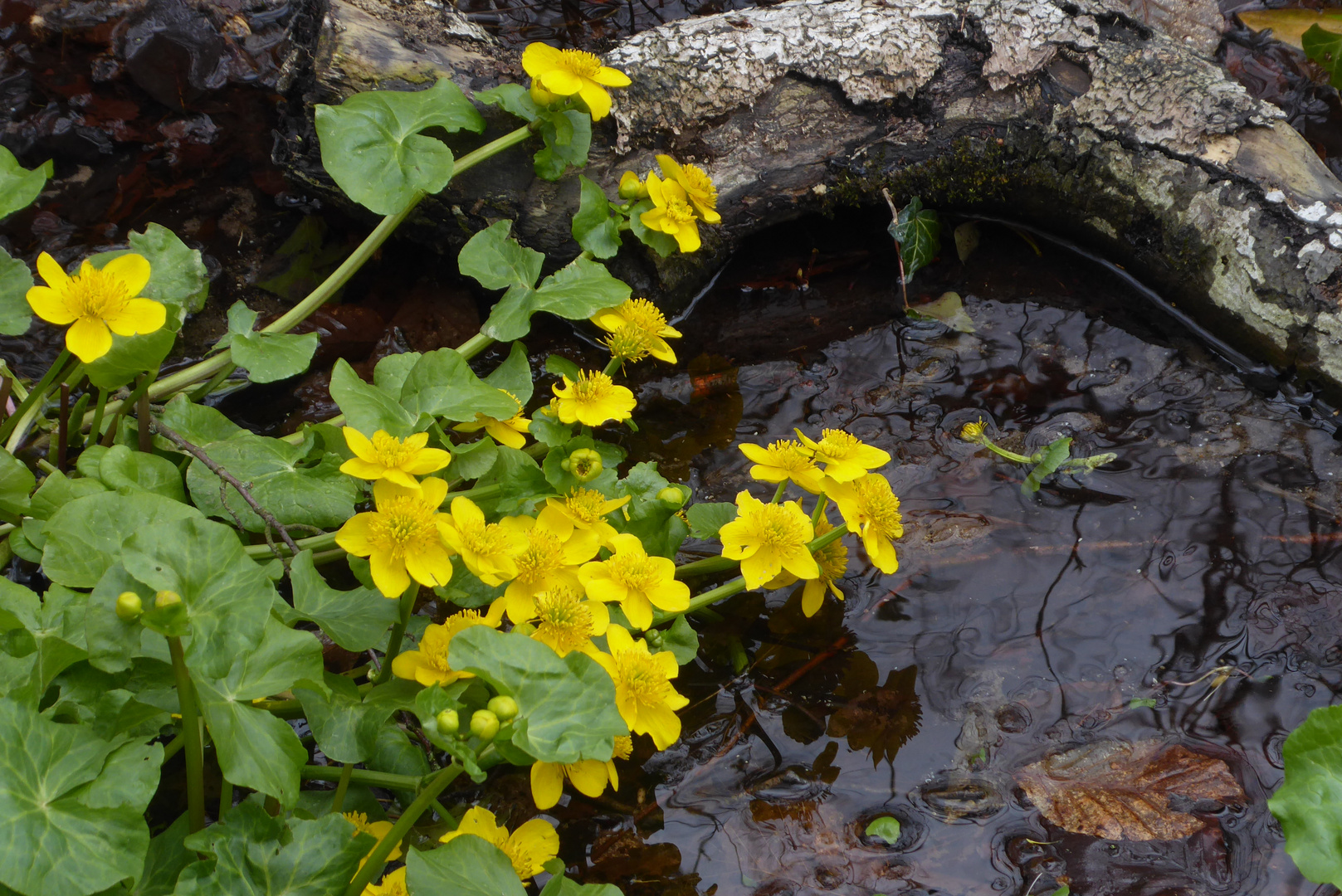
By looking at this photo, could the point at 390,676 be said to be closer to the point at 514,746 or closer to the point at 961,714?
the point at 514,746

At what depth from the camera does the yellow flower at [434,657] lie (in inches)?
58.4

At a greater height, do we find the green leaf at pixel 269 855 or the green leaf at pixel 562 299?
the green leaf at pixel 562 299

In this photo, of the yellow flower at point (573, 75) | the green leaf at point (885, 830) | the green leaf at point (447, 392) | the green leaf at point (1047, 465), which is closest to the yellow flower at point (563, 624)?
the green leaf at point (447, 392)

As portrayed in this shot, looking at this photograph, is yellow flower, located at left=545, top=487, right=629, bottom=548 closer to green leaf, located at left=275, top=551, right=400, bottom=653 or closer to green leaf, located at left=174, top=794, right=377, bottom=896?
green leaf, located at left=275, top=551, right=400, bottom=653

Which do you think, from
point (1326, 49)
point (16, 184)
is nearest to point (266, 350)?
point (16, 184)

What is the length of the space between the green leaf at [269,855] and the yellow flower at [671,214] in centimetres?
141

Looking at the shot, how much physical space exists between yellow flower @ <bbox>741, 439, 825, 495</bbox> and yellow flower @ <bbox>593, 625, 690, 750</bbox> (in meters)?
0.43

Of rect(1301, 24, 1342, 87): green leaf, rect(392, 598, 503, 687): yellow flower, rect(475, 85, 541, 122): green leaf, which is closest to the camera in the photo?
rect(392, 598, 503, 687): yellow flower

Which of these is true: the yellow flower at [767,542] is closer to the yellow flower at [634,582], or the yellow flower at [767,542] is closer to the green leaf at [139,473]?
the yellow flower at [634,582]

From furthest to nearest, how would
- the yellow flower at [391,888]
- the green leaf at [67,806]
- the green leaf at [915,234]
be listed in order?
the green leaf at [915,234] → the yellow flower at [391,888] → the green leaf at [67,806]

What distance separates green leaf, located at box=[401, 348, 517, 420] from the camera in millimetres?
1690

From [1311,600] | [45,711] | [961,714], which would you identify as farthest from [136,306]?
[1311,600]

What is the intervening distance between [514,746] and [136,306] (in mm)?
982

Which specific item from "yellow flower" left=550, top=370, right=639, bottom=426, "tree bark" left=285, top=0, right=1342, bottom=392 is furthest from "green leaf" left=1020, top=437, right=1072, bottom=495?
"yellow flower" left=550, top=370, right=639, bottom=426
